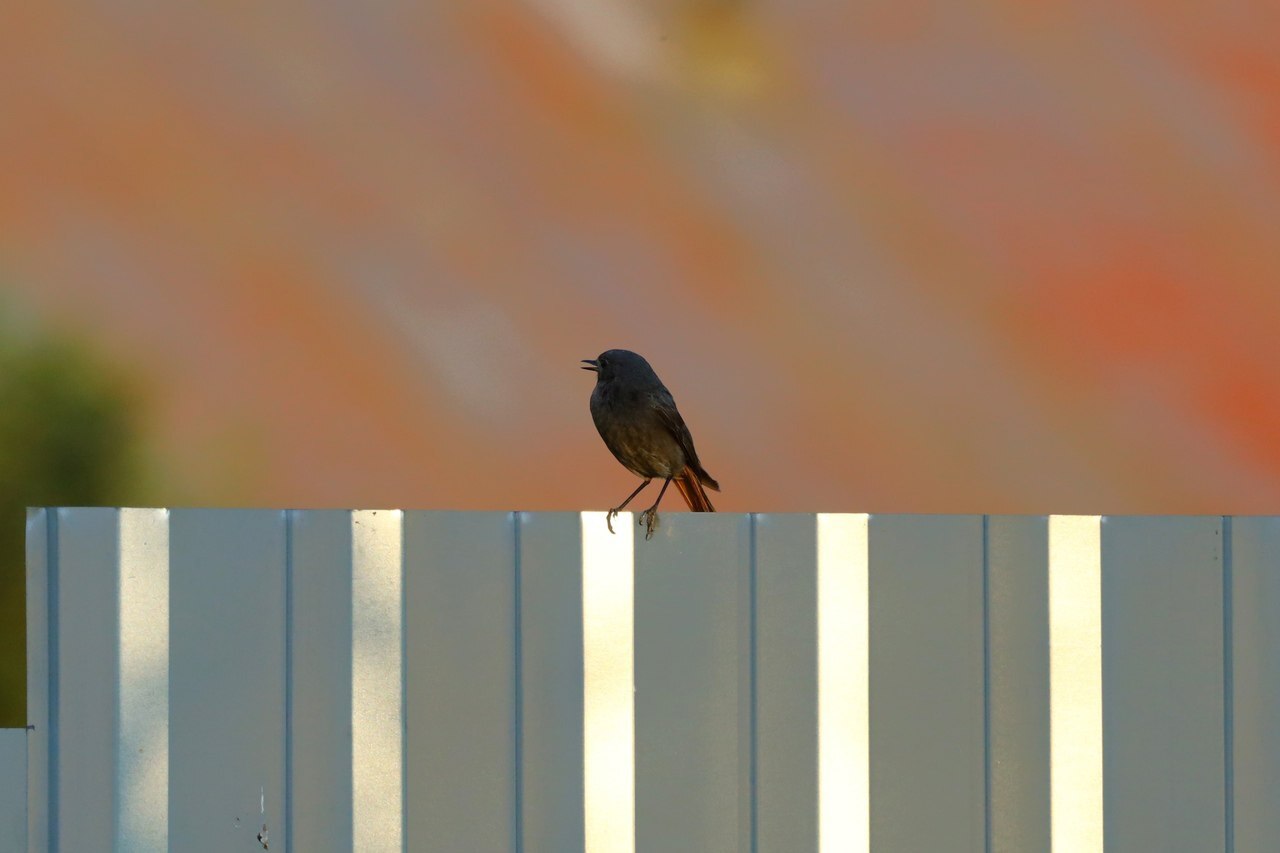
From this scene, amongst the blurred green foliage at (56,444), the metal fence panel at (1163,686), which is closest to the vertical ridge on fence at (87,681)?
the metal fence panel at (1163,686)

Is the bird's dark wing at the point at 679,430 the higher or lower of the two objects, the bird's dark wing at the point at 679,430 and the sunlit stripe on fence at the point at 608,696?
the higher

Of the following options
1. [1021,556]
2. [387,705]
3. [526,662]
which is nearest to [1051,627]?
[1021,556]

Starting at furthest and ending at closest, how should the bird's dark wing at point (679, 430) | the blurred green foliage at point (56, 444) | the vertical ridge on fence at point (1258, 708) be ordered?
the blurred green foliage at point (56, 444) → the bird's dark wing at point (679, 430) → the vertical ridge on fence at point (1258, 708)

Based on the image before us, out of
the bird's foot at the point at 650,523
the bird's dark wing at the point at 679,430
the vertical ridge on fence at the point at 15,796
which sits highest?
the bird's dark wing at the point at 679,430

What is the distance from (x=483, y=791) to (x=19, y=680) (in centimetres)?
870

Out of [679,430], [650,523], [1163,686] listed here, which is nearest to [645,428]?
[679,430]

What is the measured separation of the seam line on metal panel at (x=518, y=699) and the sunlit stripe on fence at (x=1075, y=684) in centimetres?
99

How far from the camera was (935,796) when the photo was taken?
2.35 m

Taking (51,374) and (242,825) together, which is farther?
(51,374)

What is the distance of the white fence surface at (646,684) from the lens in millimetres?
2346

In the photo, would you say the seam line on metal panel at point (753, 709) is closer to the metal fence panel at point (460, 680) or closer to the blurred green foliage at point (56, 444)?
the metal fence panel at point (460, 680)

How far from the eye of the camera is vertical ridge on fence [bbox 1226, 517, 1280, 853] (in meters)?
2.32

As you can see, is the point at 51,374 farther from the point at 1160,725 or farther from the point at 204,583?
the point at 1160,725

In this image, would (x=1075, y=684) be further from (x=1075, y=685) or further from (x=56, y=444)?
(x=56, y=444)
